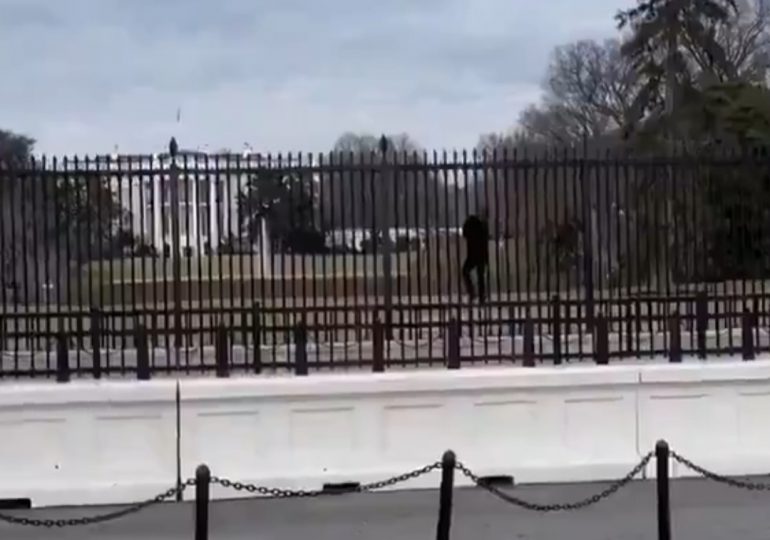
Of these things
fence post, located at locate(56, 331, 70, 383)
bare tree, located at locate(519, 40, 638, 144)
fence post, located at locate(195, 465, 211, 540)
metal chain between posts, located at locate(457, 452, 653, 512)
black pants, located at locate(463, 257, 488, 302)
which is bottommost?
metal chain between posts, located at locate(457, 452, 653, 512)

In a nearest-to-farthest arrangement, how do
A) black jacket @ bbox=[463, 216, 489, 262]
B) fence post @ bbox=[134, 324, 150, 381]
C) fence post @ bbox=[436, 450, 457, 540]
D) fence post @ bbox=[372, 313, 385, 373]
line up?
fence post @ bbox=[436, 450, 457, 540]
fence post @ bbox=[134, 324, 150, 381]
fence post @ bbox=[372, 313, 385, 373]
black jacket @ bbox=[463, 216, 489, 262]

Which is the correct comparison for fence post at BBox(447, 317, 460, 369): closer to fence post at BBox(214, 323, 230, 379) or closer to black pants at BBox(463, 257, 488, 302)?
Answer: fence post at BBox(214, 323, 230, 379)

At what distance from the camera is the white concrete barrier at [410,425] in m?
11.5

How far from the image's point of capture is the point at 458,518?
34.2 feet

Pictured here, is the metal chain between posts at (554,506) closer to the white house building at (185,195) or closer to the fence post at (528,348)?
the fence post at (528,348)

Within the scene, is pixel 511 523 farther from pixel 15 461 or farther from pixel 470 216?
pixel 470 216

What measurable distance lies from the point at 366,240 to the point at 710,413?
5.34 m

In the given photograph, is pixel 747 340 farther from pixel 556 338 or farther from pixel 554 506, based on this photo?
pixel 554 506

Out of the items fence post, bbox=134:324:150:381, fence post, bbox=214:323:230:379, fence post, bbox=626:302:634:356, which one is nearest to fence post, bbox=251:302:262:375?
fence post, bbox=214:323:230:379

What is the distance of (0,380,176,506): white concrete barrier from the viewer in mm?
11336

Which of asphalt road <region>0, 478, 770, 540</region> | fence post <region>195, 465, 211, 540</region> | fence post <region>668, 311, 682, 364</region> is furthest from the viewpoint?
fence post <region>668, 311, 682, 364</region>

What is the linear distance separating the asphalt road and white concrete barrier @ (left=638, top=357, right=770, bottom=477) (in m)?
0.46

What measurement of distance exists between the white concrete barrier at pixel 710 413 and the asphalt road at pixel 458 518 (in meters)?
0.46

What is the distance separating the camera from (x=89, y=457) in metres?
11.4
